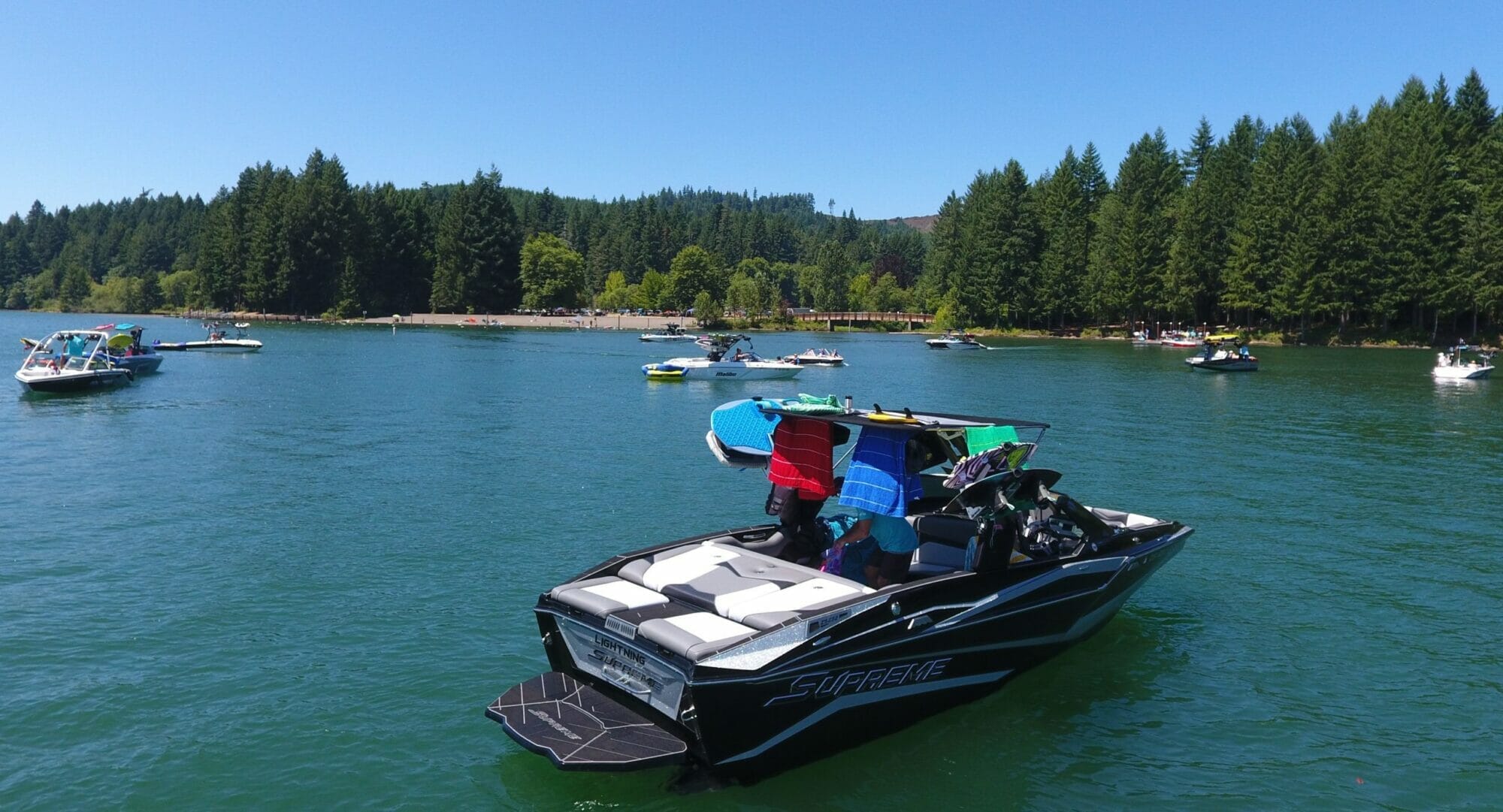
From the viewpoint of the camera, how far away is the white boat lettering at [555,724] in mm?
Result: 8961

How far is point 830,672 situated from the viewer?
9.17 meters

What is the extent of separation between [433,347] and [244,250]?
85.6 meters

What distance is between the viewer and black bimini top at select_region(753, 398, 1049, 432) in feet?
36.2

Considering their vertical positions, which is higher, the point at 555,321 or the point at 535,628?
the point at 555,321

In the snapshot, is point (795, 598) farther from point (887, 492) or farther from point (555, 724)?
point (555, 724)

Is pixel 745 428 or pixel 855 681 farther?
pixel 745 428

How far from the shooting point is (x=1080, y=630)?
1291 cm

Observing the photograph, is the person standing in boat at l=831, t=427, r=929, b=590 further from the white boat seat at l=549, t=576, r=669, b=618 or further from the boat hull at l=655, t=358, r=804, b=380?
the boat hull at l=655, t=358, r=804, b=380

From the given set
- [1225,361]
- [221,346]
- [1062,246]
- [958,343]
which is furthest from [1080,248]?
[221,346]

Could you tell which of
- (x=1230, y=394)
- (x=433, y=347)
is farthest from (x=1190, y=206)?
(x=433, y=347)

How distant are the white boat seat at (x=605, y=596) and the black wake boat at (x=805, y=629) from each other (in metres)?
0.02

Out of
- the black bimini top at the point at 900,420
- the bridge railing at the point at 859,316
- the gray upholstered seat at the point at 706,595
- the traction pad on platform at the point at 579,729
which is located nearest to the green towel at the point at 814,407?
the black bimini top at the point at 900,420

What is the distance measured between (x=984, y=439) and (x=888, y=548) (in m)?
2.04

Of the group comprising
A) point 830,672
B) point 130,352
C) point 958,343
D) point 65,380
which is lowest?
point 830,672
